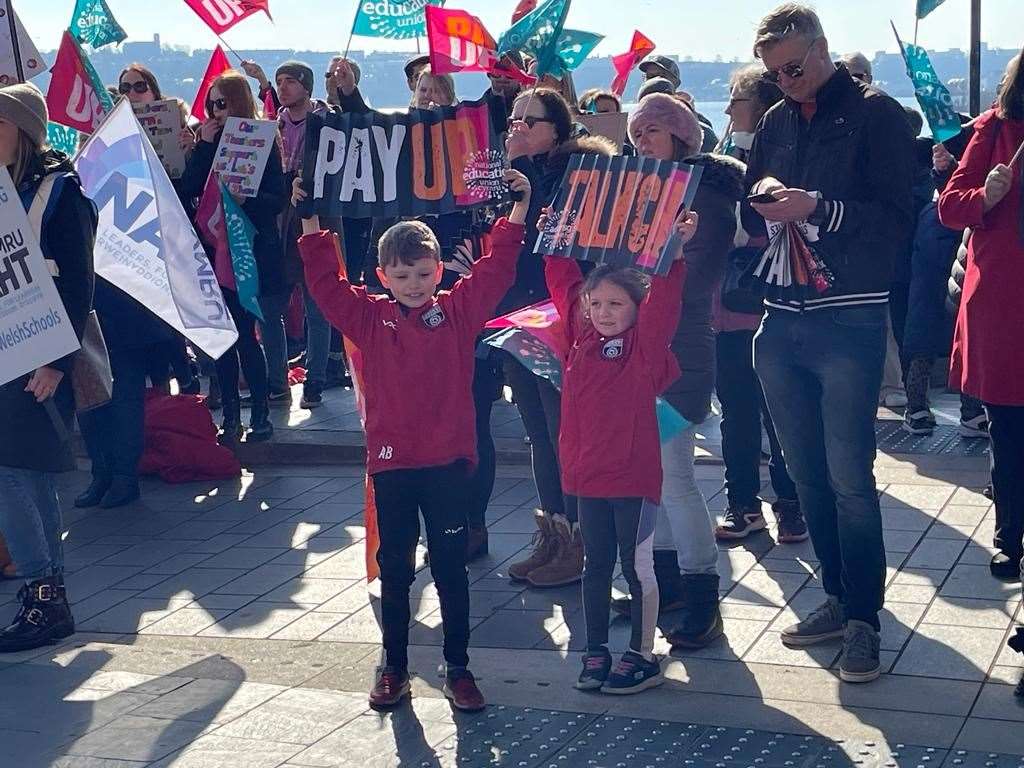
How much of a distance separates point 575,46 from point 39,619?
3.12m

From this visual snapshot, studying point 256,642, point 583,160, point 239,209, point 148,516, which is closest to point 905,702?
point 583,160

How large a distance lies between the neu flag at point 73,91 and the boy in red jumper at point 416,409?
444cm

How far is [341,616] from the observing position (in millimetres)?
6086

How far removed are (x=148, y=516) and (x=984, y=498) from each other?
414 cm

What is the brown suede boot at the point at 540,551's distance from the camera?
6242 mm

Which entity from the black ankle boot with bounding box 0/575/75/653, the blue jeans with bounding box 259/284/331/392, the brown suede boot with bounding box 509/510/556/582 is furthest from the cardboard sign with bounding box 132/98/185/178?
the brown suede boot with bounding box 509/510/556/582

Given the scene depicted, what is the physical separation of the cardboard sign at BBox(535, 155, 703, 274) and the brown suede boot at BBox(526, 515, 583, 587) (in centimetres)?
138

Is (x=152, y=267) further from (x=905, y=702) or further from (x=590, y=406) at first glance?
(x=905, y=702)

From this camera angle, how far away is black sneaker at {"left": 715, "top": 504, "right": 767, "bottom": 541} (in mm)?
6547

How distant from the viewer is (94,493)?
8.27 meters

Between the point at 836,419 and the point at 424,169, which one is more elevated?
the point at 424,169

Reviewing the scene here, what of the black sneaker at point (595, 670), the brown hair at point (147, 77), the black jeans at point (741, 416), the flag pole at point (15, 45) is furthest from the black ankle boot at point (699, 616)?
the brown hair at point (147, 77)

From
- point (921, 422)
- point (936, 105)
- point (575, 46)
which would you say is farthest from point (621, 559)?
point (921, 422)

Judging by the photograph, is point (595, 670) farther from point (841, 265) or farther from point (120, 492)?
point (120, 492)
